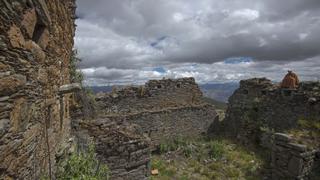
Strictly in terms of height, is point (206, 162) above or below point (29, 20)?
below

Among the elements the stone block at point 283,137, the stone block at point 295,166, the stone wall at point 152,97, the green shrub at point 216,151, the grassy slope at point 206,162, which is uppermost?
the stone wall at point 152,97

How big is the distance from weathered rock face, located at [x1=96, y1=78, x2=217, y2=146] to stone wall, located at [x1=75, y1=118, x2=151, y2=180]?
5656mm

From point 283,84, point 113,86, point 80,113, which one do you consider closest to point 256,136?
point 283,84

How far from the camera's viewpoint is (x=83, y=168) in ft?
20.6

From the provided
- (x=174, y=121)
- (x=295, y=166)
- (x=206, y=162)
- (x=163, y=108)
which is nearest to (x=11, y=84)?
Result: (x=295, y=166)

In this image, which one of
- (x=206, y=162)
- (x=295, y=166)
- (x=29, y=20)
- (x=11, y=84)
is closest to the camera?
(x=11, y=84)

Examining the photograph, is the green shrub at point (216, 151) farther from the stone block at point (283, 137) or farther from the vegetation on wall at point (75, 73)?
the vegetation on wall at point (75, 73)

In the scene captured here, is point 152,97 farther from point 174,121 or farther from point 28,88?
point 28,88

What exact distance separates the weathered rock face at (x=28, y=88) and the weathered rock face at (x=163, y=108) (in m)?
8.94

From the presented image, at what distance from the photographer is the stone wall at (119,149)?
25.7 feet

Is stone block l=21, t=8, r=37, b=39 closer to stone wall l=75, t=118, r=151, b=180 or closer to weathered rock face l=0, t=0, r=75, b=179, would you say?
weathered rock face l=0, t=0, r=75, b=179

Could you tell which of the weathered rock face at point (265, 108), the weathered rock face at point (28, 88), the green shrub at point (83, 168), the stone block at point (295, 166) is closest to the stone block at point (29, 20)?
the weathered rock face at point (28, 88)

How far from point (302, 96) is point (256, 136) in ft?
10.2

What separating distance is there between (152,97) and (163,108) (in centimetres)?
87
